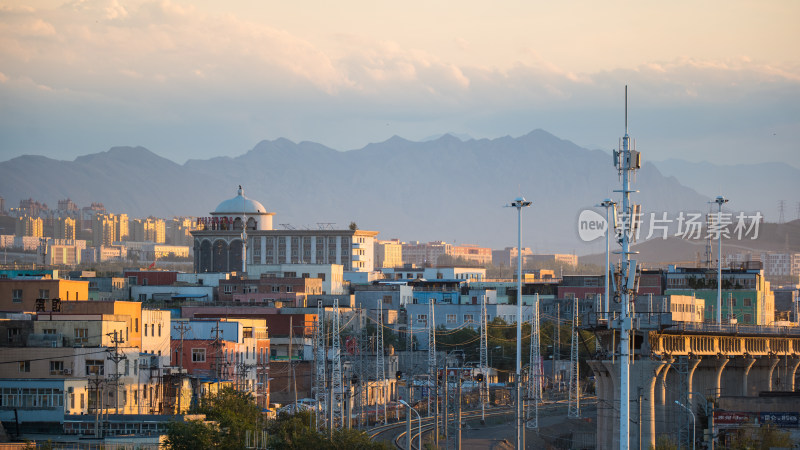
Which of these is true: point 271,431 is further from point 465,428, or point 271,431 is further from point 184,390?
point 465,428

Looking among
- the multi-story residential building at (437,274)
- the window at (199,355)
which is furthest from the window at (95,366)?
the multi-story residential building at (437,274)

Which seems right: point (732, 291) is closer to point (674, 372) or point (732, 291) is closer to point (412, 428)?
point (412, 428)

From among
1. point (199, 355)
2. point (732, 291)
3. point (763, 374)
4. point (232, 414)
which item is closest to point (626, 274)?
point (232, 414)

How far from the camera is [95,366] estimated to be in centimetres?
6188

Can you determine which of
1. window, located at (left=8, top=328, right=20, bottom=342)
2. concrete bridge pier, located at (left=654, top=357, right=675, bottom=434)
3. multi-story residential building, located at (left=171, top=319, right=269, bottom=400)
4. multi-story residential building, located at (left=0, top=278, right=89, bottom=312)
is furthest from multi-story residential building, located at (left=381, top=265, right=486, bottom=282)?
window, located at (left=8, top=328, right=20, bottom=342)

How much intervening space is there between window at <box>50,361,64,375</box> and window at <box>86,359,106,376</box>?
1.22 metres

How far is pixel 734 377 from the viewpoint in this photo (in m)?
80.0

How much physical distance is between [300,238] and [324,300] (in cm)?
6189

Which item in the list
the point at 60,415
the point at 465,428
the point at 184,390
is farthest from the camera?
the point at 465,428

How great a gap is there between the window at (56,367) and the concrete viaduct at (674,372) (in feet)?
74.4

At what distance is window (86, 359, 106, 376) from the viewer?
6184 centimetres

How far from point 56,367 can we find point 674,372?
28225mm

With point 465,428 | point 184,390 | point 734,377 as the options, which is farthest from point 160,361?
point 734,377

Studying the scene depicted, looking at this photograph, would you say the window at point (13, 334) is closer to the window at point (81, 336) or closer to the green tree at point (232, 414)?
the window at point (81, 336)
